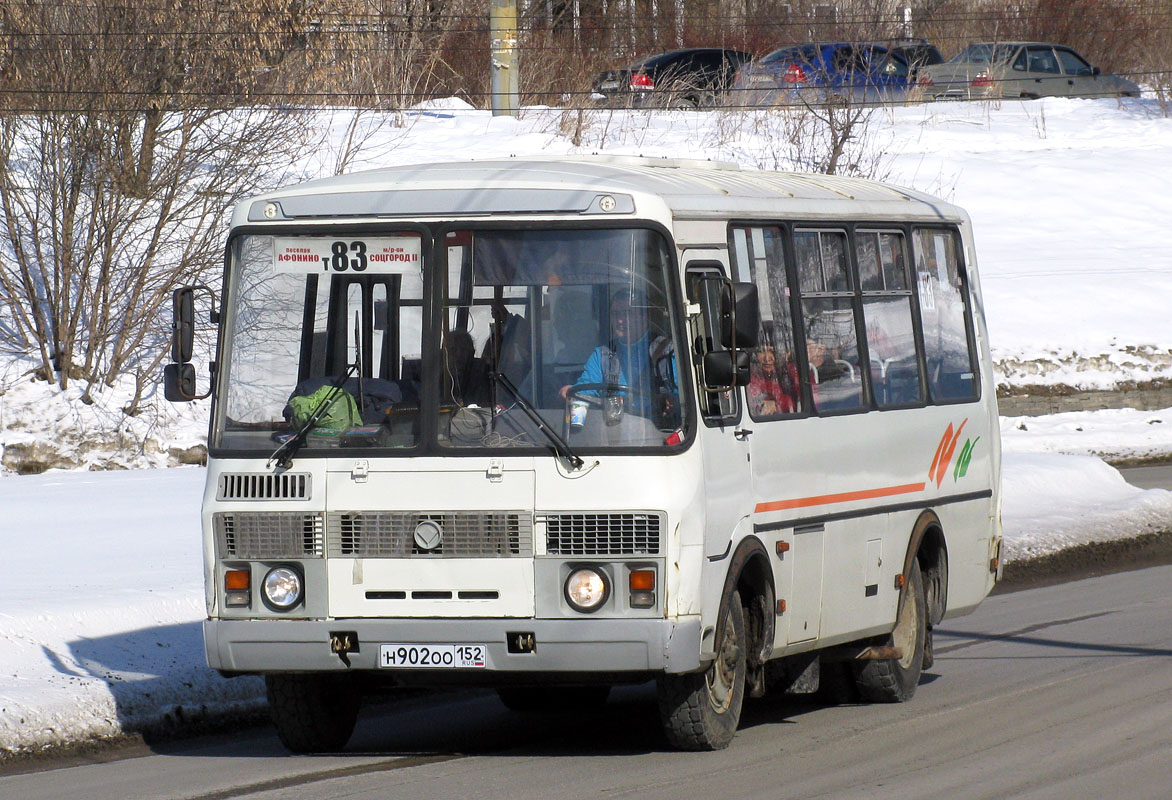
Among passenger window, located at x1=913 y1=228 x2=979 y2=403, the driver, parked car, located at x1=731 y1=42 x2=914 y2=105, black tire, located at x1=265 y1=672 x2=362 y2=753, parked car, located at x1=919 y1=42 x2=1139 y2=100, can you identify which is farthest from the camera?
parked car, located at x1=919 y1=42 x2=1139 y2=100

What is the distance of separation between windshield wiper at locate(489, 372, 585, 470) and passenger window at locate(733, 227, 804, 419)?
1.20 m

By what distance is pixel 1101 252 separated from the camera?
120ft

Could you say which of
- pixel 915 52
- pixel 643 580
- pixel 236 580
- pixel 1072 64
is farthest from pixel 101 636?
pixel 1072 64

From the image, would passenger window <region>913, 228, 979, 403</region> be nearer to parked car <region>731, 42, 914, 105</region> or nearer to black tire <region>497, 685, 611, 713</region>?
black tire <region>497, 685, 611, 713</region>

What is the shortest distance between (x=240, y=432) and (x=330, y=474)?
52cm

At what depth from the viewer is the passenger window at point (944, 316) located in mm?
10781

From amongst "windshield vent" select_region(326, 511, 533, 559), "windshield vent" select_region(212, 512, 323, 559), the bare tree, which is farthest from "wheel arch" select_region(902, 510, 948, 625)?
the bare tree

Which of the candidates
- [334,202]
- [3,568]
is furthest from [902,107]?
[334,202]

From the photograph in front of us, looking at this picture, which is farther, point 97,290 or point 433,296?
point 97,290

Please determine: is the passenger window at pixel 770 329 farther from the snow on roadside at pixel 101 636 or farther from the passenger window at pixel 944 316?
the snow on roadside at pixel 101 636

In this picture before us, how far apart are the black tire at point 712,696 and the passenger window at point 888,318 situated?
80.8 inches

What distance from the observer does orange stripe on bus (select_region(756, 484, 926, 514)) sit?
8727mm

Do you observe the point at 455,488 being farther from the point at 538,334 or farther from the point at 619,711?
the point at 619,711

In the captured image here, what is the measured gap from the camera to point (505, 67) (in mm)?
37969
